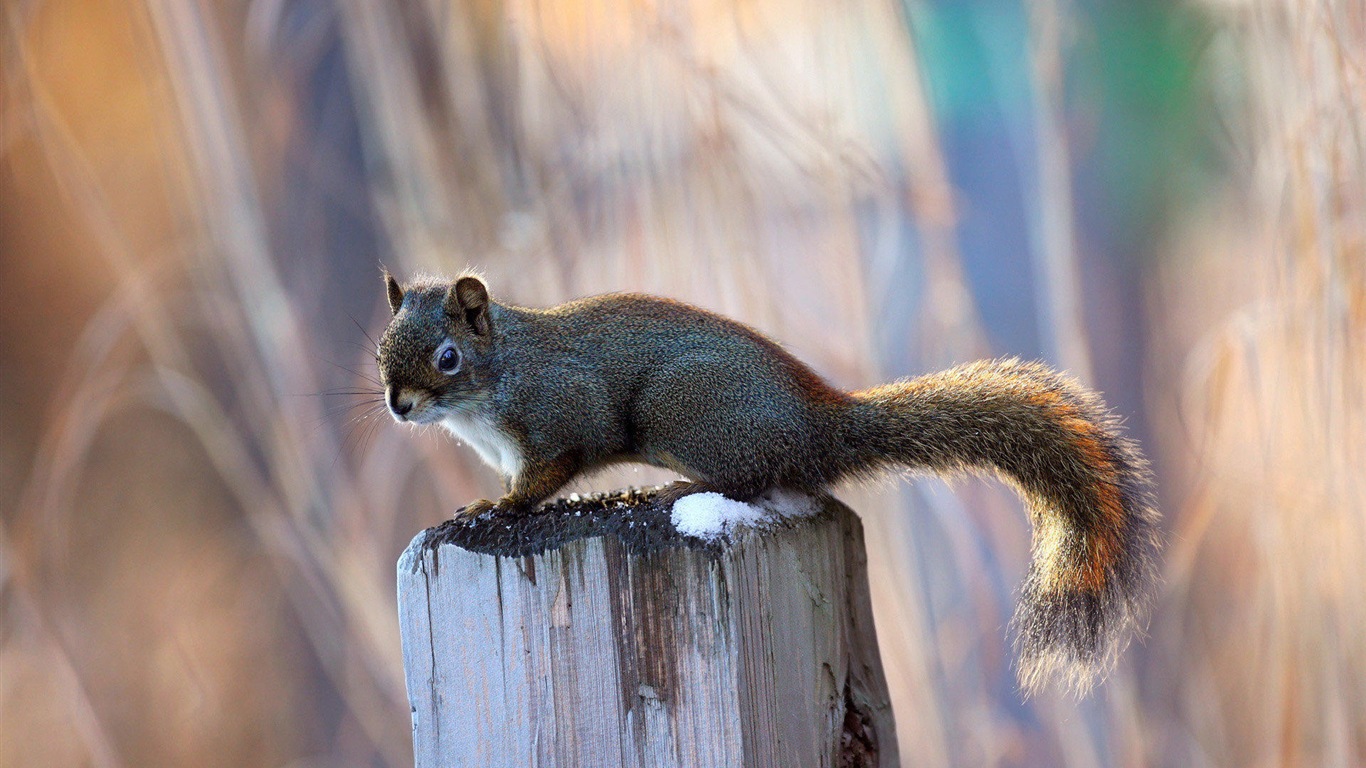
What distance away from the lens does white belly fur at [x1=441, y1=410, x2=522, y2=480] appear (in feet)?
4.51

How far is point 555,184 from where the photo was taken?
217cm

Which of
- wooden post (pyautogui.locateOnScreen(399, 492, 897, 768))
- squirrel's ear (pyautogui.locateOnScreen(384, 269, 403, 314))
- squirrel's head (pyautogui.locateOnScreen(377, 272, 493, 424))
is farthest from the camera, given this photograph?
squirrel's ear (pyautogui.locateOnScreen(384, 269, 403, 314))

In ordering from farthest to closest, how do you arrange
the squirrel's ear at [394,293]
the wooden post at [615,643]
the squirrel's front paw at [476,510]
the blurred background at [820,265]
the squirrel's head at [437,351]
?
1. the blurred background at [820,265]
2. the squirrel's ear at [394,293]
3. the squirrel's head at [437,351]
4. the squirrel's front paw at [476,510]
5. the wooden post at [615,643]

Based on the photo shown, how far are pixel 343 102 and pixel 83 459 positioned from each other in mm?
1488

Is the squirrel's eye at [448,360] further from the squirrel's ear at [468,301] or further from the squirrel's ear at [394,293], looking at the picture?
the squirrel's ear at [394,293]

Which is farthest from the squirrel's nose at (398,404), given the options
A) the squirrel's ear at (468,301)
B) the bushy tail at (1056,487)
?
the bushy tail at (1056,487)

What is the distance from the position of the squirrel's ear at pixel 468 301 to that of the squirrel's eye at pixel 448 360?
5 centimetres

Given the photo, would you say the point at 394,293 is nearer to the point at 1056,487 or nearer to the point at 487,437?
the point at 487,437

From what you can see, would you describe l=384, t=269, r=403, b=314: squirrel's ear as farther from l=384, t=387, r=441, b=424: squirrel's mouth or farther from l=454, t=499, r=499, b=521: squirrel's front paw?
l=454, t=499, r=499, b=521: squirrel's front paw

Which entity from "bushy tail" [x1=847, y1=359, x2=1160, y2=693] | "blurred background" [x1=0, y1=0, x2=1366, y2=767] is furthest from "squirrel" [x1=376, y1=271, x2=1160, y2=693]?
"blurred background" [x1=0, y1=0, x2=1366, y2=767]

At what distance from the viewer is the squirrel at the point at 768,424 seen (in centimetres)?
124

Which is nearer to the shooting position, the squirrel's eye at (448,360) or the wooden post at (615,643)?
the wooden post at (615,643)

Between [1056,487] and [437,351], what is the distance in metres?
0.79

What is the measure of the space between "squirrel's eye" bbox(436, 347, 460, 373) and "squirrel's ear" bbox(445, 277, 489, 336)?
49 millimetres
